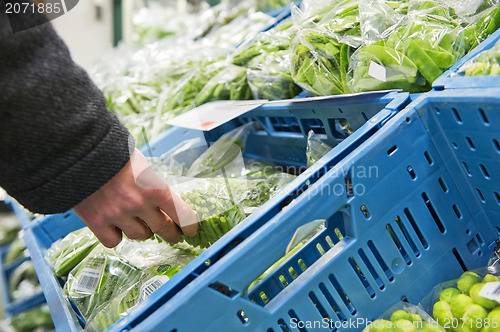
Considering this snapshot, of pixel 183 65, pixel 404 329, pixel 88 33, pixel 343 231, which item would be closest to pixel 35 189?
pixel 343 231

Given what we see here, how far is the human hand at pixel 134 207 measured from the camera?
2.83ft

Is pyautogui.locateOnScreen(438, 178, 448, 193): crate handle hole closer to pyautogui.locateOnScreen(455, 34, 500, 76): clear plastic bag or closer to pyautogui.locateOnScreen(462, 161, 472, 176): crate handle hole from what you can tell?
pyautogui.locateOnScreen(462, 161, 472, 176): crate handle hole

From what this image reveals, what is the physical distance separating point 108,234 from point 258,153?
0.79m

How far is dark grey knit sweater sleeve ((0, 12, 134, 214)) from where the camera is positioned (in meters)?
0.74

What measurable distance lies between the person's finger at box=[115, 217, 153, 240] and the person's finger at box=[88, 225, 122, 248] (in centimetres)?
2

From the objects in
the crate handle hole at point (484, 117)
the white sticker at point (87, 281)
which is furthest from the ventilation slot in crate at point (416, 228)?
the white sticker at point (87, 281)

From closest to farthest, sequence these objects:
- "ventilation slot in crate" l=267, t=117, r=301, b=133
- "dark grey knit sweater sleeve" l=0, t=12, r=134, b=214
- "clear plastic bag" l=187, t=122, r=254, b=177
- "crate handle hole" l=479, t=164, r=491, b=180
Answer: "dark grey knit sweater sleeve" l=0, t=12, r=134, b=214 → "crate handle hole" l=479, t=164, r=491, b=180 → "clear plastic bag" l=187, t=122, r=254, b=177 → "ventilation slot in crate" l=267, t=117, r=301, b=133

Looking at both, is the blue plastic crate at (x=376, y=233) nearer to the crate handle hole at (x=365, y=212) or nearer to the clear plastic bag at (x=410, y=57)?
the crate handle hole at (x=365, y=212)

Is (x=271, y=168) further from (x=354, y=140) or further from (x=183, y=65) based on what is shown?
(x=183, y=65)

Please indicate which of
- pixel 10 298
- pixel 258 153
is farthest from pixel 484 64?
pixel 10 298

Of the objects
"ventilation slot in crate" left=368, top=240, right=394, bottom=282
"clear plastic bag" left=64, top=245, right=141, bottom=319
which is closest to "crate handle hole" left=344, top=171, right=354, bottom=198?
"ventilation slot in crate" left=368, top=240, right=394, bottom=282

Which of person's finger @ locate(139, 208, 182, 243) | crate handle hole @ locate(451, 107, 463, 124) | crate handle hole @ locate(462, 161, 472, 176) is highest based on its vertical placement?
person's finger @ locate(139, 208, 182, 243)

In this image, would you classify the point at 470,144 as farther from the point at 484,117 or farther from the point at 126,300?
the point at 126,300

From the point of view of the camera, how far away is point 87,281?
1130 millimetres
